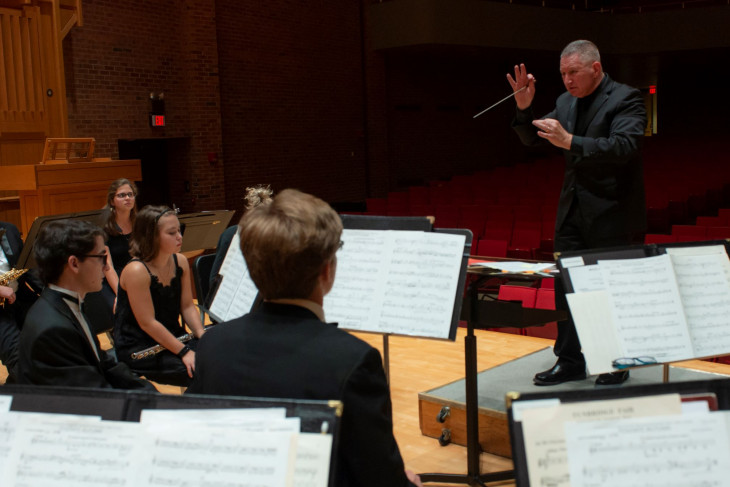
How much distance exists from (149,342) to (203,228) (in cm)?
238

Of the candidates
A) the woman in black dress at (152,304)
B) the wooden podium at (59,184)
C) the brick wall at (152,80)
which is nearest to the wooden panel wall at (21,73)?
the brick wall at (152,80)

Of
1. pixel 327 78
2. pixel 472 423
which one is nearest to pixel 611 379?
pixel 472 423

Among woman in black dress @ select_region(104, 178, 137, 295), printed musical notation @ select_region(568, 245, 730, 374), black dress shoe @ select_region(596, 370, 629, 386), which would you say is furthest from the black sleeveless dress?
printed musical notation @ select_region(568, 245, 730, 374)

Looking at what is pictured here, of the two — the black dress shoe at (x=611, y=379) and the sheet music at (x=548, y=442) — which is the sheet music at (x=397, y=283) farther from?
the sheet music at (x=548, y=442)

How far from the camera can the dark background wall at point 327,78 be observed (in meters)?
10.2

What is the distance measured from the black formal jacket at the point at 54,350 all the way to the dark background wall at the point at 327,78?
7556 millimetres

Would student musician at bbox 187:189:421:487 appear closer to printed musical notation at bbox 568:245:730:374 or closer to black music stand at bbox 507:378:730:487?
black music stand at bbox 507:378:730:487

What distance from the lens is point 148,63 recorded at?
10367 mm

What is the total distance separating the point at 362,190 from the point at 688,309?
39.6ft

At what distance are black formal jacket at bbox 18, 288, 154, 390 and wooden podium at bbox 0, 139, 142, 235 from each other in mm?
4446

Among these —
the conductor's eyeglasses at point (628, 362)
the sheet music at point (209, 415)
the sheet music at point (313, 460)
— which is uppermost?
the sheet music at point (209, 415)

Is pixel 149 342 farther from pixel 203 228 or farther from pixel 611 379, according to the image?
pixel 203 228

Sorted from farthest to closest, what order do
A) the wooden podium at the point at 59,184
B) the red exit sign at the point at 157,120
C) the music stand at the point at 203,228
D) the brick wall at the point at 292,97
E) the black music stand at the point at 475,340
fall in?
the brick wall at the point at 292,97 → the red exit sign at the point at 157,120 → the wooden podium at the point at 59,184 → the music stand at the point at 203,228 → the black music stand at the point at 475,340

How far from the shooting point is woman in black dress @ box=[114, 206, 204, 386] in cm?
362
